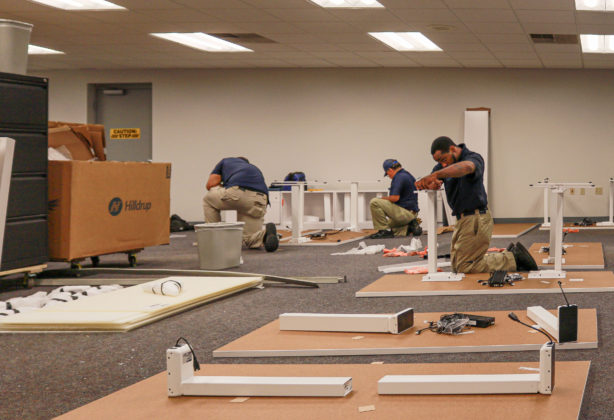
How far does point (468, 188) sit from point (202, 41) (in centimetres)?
629

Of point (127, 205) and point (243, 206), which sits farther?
point (243, 206)

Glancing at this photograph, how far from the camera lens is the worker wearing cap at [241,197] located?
7.67 m

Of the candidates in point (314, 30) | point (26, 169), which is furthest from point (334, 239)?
point (26, 169)

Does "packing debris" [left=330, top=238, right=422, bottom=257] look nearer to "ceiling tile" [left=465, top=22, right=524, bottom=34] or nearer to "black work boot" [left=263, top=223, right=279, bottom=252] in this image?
"black work boot" [left=263, top=223, right=279, bottom=252]

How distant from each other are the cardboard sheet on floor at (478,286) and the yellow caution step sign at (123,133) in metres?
8.88

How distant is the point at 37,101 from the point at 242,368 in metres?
3.15

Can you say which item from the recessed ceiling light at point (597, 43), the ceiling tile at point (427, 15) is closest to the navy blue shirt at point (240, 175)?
the ceiling tile at point (427, 15)

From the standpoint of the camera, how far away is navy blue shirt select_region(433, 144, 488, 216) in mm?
5188

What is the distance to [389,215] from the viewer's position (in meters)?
9.44

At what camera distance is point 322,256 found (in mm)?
7395

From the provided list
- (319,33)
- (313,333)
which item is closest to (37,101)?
(313,333)

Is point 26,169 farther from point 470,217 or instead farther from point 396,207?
point 396,207

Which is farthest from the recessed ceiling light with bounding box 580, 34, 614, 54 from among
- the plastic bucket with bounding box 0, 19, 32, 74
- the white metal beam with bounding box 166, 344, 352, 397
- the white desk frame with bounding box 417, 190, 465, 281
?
the white metal beam with bounding box 166, 344, 352, 397

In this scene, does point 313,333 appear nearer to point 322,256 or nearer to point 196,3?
point 322,256
